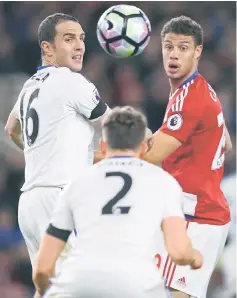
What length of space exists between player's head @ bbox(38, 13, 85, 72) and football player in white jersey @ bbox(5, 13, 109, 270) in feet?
0.45

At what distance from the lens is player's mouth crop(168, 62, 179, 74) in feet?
24.5

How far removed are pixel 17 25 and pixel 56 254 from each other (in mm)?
9471

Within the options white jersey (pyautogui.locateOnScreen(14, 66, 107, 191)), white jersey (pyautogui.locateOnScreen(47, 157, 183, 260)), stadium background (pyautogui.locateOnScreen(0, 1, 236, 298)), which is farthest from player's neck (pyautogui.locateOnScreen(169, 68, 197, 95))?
stadium background (pyautogui.locateOnScreen(0, 1, 236, 298))

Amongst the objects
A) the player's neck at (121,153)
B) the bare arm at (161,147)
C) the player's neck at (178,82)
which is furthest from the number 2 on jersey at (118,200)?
the player's neck at (178,82)

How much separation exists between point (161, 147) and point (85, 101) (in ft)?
2.00

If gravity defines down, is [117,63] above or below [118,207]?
below

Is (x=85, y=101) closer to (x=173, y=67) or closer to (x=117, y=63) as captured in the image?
(x=173, y=67)

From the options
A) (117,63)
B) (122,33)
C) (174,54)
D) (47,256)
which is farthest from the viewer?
(117,63)

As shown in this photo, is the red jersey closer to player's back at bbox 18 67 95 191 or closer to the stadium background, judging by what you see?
player's back at bbox 18 67 95 191

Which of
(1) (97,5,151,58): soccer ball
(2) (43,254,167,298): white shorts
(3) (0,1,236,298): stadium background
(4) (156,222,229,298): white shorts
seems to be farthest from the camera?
(3) (0,1,236,298): stadium background

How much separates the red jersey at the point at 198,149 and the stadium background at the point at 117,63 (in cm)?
523

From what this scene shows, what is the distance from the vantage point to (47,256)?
5.36m

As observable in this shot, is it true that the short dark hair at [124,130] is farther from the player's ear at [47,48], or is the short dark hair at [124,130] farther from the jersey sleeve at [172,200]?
the player's ear at [47,48]

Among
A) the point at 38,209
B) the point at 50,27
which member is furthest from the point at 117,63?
the point at 38,209
